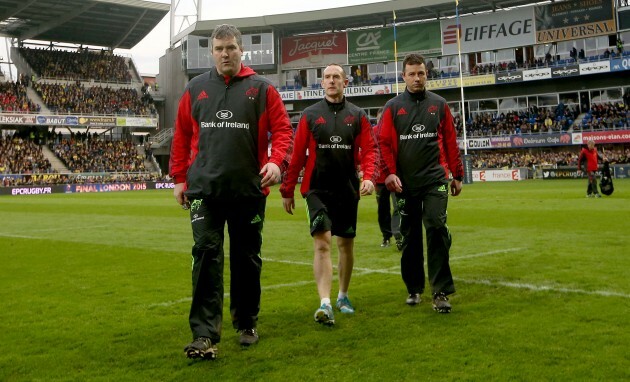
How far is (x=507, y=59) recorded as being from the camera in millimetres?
55000

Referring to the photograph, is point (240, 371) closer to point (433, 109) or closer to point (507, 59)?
point (433, 109)

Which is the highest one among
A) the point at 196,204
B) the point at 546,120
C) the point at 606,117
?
the point at 546,120

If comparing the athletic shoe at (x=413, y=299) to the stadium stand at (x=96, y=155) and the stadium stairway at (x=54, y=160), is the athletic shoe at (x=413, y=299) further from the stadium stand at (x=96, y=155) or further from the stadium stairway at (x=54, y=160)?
the stadium stand at (x=96, y=155)

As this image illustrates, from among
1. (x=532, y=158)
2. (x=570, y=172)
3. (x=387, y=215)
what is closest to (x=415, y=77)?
(x=387, y=215)

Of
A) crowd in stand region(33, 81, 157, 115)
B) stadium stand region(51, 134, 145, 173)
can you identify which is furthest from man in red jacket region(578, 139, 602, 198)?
crowd in stand region(33, 81, 157, 115)

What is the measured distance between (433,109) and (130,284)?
418cm

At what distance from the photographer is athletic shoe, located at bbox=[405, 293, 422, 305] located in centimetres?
595

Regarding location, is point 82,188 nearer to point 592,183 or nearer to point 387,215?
point 592,183

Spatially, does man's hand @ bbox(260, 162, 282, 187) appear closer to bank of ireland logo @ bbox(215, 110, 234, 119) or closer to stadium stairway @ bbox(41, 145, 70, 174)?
bank of ireland logo @ bbox(215, 110, 234, 119)

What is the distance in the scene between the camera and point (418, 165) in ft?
19.6

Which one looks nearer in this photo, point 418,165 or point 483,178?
point 418,165

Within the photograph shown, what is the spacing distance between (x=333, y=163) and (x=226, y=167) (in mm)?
1324

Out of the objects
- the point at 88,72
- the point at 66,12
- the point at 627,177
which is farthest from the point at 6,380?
the point at 88,72

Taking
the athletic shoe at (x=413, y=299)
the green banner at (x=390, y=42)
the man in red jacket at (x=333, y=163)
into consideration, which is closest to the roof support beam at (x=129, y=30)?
the green banner at (x=390, y=42)
